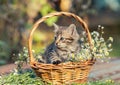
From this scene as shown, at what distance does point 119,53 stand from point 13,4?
1758mm

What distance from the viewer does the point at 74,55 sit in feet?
12.7

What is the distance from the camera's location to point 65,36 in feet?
12.9

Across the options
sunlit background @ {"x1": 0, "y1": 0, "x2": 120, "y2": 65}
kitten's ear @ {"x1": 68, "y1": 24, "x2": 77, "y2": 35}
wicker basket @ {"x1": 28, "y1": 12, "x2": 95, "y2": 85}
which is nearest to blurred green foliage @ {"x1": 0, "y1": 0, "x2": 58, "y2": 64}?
sunlit background @ {"x1": 0, "y1": 0, "x2": 120, "y2": 65}

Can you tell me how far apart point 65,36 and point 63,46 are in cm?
8

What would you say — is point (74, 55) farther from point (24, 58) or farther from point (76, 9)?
point (76, 9)

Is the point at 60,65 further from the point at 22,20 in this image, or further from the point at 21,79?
the point at 22,20

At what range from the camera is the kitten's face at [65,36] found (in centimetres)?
390

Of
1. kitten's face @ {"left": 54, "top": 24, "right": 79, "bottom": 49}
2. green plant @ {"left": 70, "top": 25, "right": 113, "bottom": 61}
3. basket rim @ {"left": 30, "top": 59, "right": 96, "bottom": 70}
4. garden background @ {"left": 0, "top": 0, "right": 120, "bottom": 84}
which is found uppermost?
garden background @ {"left": 0, "top": 0, "right": 120, "bottom": 84}

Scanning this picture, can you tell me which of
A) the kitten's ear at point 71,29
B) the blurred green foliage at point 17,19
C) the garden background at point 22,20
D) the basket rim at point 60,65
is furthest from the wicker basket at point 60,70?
the blurred green foliage at point 17,19

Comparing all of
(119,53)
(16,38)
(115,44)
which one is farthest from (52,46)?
(115,44)

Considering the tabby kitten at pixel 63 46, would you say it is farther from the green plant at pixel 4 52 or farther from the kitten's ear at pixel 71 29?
the green plant at pixel 4 52

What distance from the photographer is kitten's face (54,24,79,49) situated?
154 inches

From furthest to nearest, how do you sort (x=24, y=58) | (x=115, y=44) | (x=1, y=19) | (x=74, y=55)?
(x=115, y=44) → (x=1, y=19) → (x=24, y=58) → (x=74, y=55)

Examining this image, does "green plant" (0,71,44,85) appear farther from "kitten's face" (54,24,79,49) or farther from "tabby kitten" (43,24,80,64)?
"kitten's face" (54,24,79,49)
